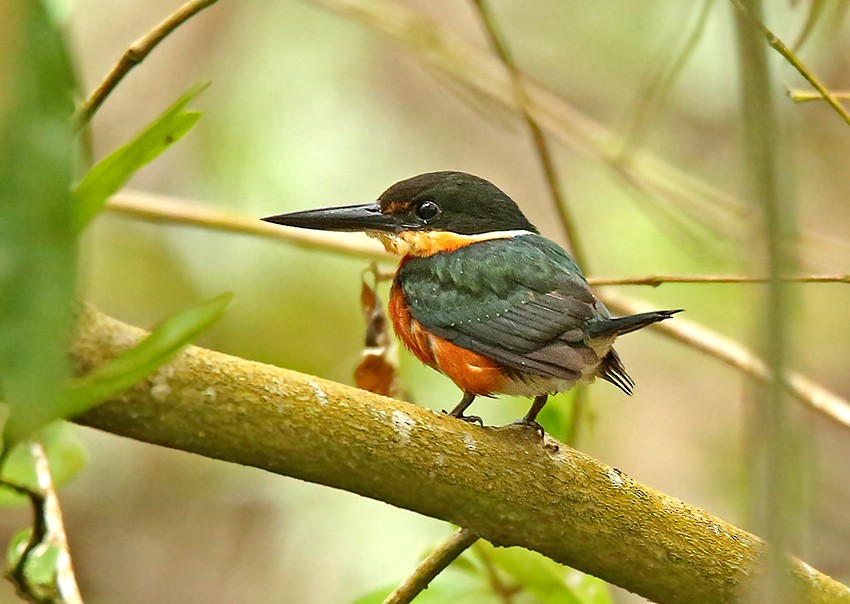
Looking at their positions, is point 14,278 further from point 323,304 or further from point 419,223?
point 323,304

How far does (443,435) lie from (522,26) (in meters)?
3.64

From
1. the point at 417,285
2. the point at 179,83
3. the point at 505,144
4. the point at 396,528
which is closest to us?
the point at 417,285

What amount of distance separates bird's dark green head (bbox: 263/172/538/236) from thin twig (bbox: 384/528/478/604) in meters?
0.83

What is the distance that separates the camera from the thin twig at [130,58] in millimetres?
1448

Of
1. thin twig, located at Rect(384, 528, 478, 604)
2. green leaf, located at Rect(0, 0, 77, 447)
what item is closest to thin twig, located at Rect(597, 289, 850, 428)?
thin twig, located at Rect(384, 528, 478, 604)

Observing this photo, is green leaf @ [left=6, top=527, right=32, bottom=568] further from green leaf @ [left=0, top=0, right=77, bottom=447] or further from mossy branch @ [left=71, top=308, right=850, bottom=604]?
green leaf @ [left=0, top=0, right=77, bottom=447]

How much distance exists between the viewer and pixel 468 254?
2215 millimetres

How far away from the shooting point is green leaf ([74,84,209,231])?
109 cm

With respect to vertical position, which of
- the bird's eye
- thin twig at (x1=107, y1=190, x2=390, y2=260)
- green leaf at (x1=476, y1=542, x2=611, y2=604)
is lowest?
green leaf at (x1=476, y1=542, x2=611, y2=604)

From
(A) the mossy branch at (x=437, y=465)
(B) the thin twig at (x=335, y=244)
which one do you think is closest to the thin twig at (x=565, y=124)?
(B) the thin twig at (x=335, y=244)

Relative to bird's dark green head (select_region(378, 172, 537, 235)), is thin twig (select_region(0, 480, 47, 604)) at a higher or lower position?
lower

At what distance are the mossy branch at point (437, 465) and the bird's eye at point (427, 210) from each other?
2.42ft

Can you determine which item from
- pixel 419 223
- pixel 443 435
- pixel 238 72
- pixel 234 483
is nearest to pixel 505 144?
pixel 238 72

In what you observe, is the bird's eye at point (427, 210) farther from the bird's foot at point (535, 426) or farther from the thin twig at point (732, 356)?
Answer: the bird's foot at point (535, 426)
